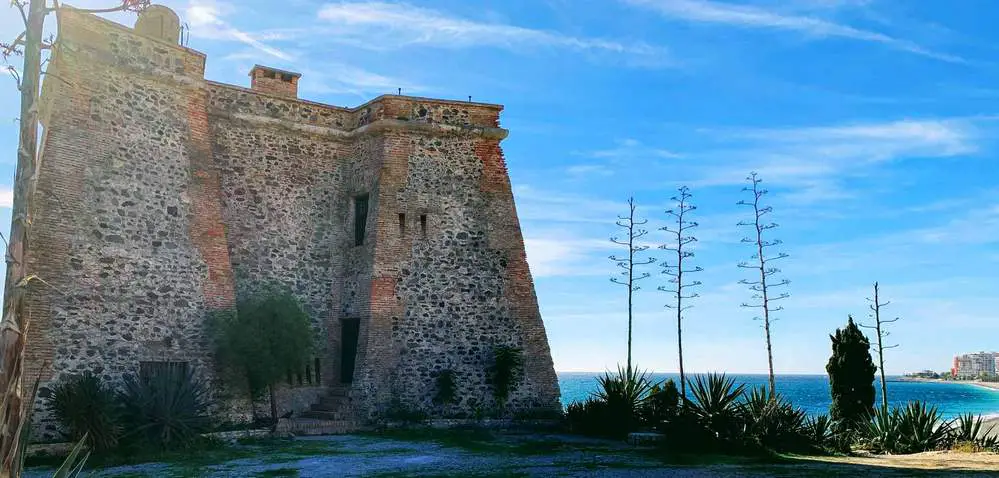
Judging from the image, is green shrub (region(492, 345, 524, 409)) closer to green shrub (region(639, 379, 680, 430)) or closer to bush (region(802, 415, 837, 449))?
green shrub (region(639, 379, 680, 430))

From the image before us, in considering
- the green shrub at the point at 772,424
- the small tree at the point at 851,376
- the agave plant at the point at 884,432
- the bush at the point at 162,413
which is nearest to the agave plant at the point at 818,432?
the green shrub at the point at 772,424

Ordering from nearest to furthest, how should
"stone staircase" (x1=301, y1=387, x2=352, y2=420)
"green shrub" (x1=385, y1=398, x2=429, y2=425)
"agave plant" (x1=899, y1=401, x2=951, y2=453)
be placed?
"agave plant" (x1=899, y1=401, x2=951, y2=453) < "stone staircase" (x1=301, y1=387, x2=352, y2=420) < "green shrub" (x1=385, y1=398, x2=429, y2=425)

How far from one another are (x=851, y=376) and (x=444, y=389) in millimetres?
12951

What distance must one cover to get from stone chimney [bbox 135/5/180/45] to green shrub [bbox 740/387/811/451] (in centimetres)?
1596

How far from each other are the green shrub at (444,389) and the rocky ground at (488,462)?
302 cm

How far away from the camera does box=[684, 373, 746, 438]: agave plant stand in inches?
624

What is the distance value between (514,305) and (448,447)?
635 cm

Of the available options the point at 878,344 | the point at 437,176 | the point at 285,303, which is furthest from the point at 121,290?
the point at 878,344

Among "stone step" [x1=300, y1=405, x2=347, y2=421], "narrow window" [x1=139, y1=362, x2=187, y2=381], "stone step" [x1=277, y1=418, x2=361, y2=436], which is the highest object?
"narrow window" [x1=139, y1=362, x2=187, y2=381]

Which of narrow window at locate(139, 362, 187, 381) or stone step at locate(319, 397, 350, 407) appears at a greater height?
narrow window at locate(139, 362, 187, 381)

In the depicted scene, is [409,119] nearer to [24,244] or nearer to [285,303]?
[285,303]

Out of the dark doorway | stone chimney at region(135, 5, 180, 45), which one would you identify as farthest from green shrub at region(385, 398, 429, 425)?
stone chimney at region(135, 5, 180, 45)

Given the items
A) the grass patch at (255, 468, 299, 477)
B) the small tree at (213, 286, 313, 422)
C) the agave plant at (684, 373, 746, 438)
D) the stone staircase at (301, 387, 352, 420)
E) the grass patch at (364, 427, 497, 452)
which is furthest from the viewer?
the stone staircase at (301, 387, 352, 420)

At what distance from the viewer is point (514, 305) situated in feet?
71.5
